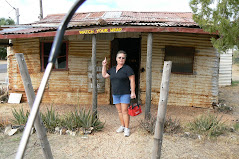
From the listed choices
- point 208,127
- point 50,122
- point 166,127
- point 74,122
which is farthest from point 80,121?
point 208,127

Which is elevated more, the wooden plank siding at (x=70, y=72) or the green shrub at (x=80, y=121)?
the wooden plank siding at (x=70, y=72)

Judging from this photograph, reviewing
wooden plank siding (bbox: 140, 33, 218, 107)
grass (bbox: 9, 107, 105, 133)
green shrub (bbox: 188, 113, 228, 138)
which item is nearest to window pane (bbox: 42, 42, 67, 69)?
wooden plank siding (bbox: 140, 33, 218, 107)

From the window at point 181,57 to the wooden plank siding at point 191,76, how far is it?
0.14 metres

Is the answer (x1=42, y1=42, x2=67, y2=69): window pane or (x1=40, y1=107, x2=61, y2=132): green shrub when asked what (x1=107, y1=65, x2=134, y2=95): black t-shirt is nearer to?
(x1=40, y1=107, x2=61, y2=132): green shrub

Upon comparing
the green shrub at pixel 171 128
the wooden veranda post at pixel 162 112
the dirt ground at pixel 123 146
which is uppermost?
the wooden veranda post at pixel 162 112

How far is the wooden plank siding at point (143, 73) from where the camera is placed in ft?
23.2

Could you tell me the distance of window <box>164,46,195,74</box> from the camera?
7.11 metres

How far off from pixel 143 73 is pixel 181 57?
1.51m

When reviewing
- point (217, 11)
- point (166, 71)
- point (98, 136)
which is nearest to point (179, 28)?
point (217, 11)

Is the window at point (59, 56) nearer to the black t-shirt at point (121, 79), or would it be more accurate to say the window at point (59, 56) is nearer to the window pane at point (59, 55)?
the window pane at point (59, 55)

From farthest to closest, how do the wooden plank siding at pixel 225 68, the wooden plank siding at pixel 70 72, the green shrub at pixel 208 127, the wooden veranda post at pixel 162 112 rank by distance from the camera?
the wooden plank siding at pixel 225 68 → the wooden plank siding at pixel 70 72 → the green shrub at pixel 208 127 → the wooden veranda post at pixel 162 112

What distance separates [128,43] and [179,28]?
14.1ft

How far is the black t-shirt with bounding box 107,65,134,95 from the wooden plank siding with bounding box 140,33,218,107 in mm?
3435

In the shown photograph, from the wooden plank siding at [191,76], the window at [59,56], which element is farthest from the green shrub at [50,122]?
the wooden plank siding at [191,76]
